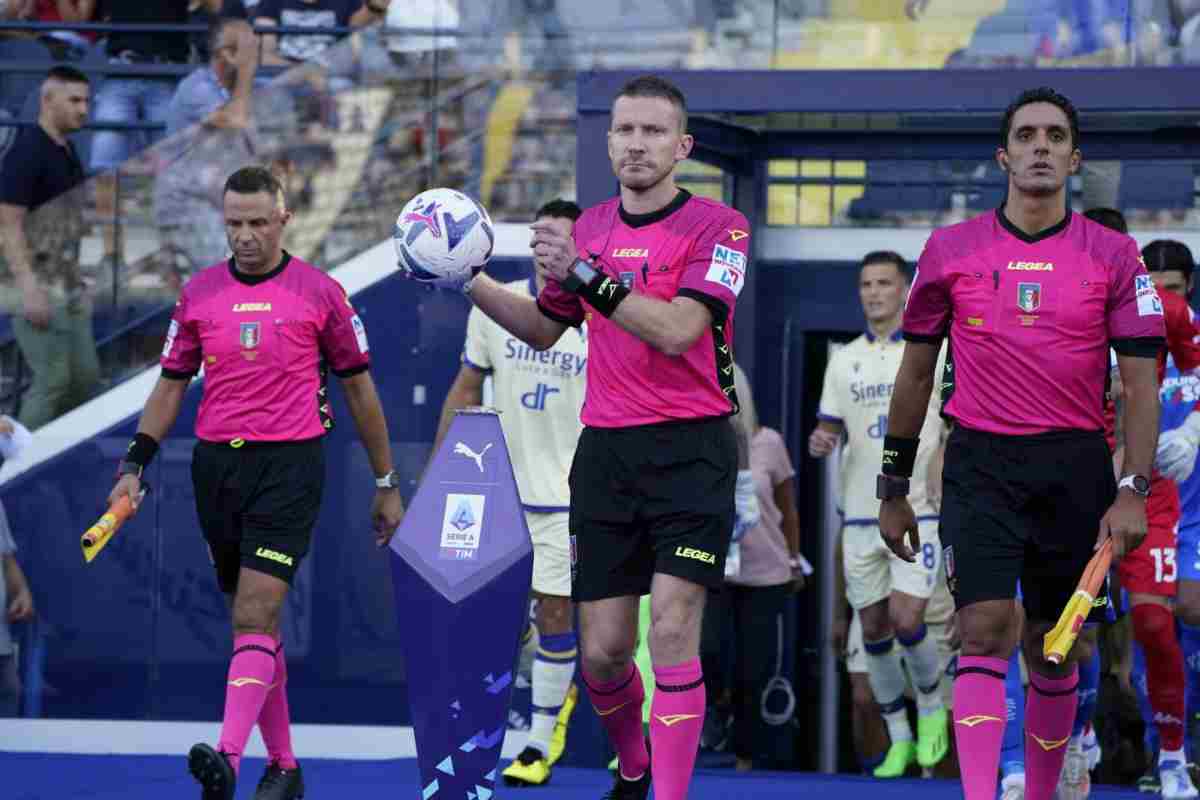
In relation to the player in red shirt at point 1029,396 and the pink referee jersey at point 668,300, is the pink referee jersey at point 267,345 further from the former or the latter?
the player in red shirt at point 1029,396

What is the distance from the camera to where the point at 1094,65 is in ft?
28.5

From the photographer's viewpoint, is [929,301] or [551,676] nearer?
[929,301]

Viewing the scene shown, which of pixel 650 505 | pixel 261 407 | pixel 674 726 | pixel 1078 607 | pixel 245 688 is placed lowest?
pixel 245 688

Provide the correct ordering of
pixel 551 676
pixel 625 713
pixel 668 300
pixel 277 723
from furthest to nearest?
pixel 551 676, pixel 277 723, pixel 625 713, pixel 668 300

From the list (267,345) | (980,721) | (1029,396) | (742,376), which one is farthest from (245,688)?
(742,376)

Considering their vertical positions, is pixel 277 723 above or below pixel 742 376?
below

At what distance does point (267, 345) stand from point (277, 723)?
1.43 m

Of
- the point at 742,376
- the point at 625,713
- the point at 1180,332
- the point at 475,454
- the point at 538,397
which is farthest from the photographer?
the point at 742,376

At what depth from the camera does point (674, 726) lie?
565 centimetres

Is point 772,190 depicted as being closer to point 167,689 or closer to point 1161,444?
point 1161,444

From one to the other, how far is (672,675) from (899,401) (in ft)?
3.88

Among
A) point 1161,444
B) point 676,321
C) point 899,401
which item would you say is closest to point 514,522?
point 676,321

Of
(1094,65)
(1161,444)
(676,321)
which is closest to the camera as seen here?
(676,321)

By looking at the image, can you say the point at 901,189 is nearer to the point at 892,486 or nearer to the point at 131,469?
the point at 892,486
